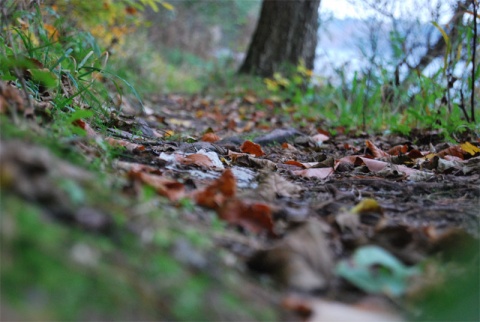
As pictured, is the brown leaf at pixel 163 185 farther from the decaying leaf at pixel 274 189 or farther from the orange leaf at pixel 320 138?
the orange leaf at pixel 320 138

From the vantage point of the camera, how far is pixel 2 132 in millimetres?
1185

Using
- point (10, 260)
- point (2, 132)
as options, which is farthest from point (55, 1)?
point (10, 260)

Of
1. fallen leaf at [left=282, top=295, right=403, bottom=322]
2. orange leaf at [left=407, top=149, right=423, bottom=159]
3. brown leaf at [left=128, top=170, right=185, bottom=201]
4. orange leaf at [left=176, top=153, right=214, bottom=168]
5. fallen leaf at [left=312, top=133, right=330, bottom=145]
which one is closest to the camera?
fallen leaf at [left=282, top=295, right=403, bottom=322]

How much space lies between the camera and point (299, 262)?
3.32 ft

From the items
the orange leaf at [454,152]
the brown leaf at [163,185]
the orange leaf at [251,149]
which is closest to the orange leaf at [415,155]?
the orange leaf at [454,152]

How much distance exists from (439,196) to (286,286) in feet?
3.36

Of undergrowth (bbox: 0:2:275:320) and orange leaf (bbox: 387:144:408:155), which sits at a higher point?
orange leaf (bbox: 387:144:408:155)

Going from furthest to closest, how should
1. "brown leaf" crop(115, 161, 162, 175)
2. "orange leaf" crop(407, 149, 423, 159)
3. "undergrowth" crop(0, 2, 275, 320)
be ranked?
"orange leaf" crop(407, 149, 423, 159) < "brown leaf" crop(115, 161, 162, 175) < "undergrowth" crop(0, 2, 275, 320)

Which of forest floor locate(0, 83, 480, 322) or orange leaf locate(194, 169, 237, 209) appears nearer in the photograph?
forest floor locate(0, 83, 480, 322)

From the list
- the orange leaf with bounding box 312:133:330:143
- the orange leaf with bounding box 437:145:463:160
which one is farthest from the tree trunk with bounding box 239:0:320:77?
the orange leaf with bounding box 437:145:463:160

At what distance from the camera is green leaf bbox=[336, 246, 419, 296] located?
101cm

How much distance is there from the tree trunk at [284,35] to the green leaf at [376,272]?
6.53 metres

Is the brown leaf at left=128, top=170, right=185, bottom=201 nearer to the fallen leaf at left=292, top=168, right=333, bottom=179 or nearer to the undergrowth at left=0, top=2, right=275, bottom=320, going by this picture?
the undergrowth at left=0, top=2, right=275, bottom=320

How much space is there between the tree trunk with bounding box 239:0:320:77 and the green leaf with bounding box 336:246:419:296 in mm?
6531
